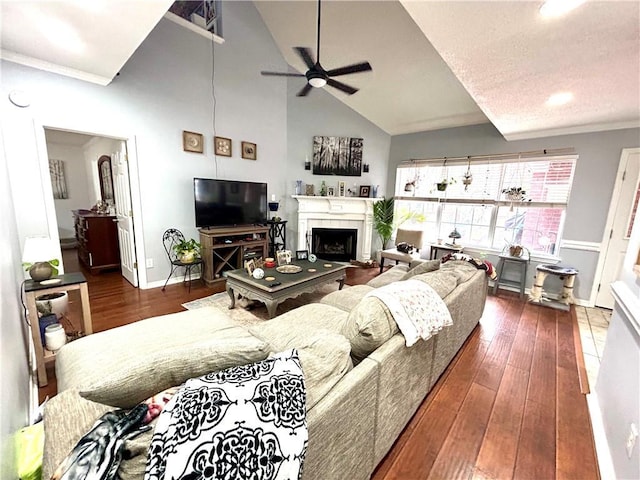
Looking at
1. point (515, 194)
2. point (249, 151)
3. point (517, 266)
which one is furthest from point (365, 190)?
point (517, 266)

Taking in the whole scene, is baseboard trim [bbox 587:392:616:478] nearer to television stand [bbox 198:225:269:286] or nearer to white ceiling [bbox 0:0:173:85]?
television stand [bbox 198:225:269:286]

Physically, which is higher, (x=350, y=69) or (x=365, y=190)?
(x=350, y=69)

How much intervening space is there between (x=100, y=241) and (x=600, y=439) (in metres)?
5.68

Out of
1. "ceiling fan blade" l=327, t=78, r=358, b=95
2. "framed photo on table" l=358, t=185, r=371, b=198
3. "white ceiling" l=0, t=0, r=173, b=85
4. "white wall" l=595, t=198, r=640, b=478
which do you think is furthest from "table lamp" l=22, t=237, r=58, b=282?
"framed photo on table" l=358, t=185, r=371, b=198

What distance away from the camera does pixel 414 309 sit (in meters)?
1.42

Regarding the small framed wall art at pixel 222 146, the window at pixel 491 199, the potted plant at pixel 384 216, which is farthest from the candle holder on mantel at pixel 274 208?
the window at pixel 491 199

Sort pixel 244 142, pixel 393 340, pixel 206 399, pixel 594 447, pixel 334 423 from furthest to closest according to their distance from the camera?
pixel 244 142 < pixel 594 447 < pixel 393 340 < pixel 334 423 < pixel 206 399

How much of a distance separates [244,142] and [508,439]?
4.54 metres

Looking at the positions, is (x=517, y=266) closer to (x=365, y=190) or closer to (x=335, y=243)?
(x=365, y=190)

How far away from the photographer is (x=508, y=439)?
1.53 m

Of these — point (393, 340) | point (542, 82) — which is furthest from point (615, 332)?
point (542, 82)

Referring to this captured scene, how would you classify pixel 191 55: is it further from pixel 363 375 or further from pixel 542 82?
pixel 363 375

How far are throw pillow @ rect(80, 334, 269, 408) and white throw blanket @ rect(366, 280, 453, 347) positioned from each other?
28.0 inches

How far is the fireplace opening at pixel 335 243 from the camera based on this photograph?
532 centimetres
